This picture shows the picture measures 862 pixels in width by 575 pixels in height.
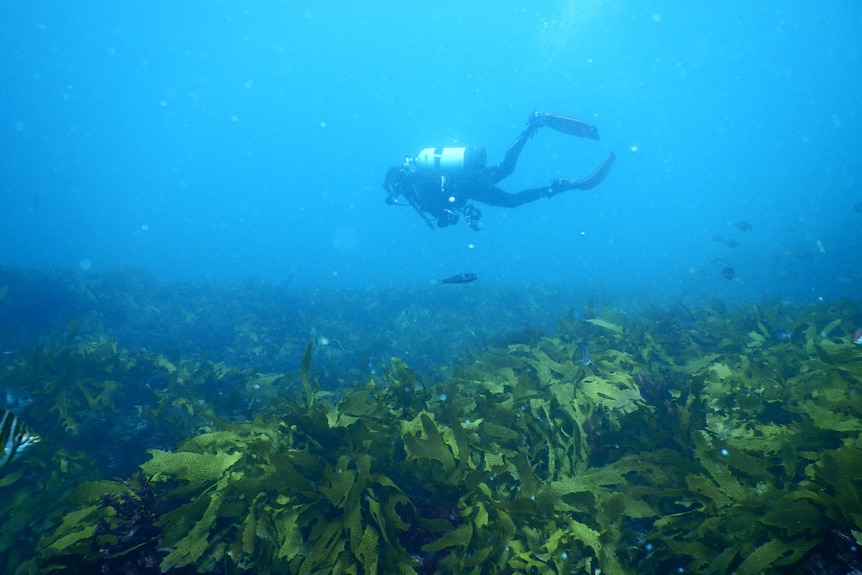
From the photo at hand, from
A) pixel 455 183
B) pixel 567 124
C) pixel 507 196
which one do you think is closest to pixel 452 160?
pixel 455 183

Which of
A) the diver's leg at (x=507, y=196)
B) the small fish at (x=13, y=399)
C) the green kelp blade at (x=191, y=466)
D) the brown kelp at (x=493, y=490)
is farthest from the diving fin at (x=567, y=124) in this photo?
the small fish at (x=13, y=399)

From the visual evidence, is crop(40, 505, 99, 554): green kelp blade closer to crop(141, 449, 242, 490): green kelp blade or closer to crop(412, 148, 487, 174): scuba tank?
crop(141, 449, 242, 490): green kelp blade

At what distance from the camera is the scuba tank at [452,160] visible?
11242 millimetres

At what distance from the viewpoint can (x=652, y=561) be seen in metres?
2.22

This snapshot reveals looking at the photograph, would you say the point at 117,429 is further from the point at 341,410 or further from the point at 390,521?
the point at 390,521

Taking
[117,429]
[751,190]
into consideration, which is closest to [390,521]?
[117,429]

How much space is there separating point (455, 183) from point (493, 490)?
10.1 m

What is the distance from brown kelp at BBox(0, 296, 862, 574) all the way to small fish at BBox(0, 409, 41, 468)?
626 mm

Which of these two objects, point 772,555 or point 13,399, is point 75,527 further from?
point 772,555

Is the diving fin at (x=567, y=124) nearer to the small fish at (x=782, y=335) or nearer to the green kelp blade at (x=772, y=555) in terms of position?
the small fish at (x=782, y=335)

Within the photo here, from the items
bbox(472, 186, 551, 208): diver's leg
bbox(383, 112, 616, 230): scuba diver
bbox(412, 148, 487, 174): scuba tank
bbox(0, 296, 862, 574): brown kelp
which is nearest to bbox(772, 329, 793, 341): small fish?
bbox(0, 296, 862, 574): brown kelp

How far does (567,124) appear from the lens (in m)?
13.0

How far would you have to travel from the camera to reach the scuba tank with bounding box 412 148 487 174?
36.9 ft

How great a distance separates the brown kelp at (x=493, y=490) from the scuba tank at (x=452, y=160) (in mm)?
9076
